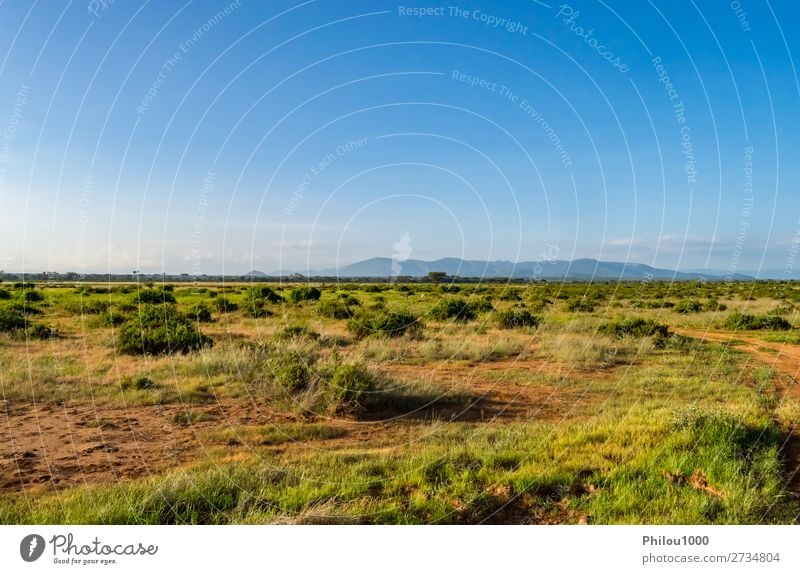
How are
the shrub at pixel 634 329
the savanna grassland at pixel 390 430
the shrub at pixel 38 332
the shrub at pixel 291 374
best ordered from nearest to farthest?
the savanna grassland at pixel 390 430 < the shrub at pixel 291 374 < the shrub at pixel 38 332 < the shrub at pixel 634 329

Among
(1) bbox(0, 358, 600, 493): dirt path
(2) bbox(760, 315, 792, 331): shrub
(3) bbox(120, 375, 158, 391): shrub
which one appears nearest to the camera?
(1) bbox(0, 358, 600, 493): dirt path

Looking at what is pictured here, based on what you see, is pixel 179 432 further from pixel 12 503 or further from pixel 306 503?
pixel 306 503

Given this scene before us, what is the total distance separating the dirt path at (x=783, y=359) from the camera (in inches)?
316

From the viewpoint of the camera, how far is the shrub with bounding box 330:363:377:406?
39.2ft

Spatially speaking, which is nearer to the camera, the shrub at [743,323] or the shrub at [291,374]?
the shrub at [291,374]

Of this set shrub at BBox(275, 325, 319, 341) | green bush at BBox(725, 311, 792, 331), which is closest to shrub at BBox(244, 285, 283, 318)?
shrub at BBox(275, 325, 319, 341)

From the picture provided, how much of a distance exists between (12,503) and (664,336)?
2460 centimetres

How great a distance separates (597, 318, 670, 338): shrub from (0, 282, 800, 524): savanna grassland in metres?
1.84

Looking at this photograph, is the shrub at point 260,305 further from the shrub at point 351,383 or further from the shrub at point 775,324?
the shrub at point 775,324

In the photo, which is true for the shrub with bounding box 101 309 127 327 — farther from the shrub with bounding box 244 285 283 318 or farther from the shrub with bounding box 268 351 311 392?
the shrub with bounding box 268 351 311 392

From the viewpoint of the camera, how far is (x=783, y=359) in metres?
19.3
